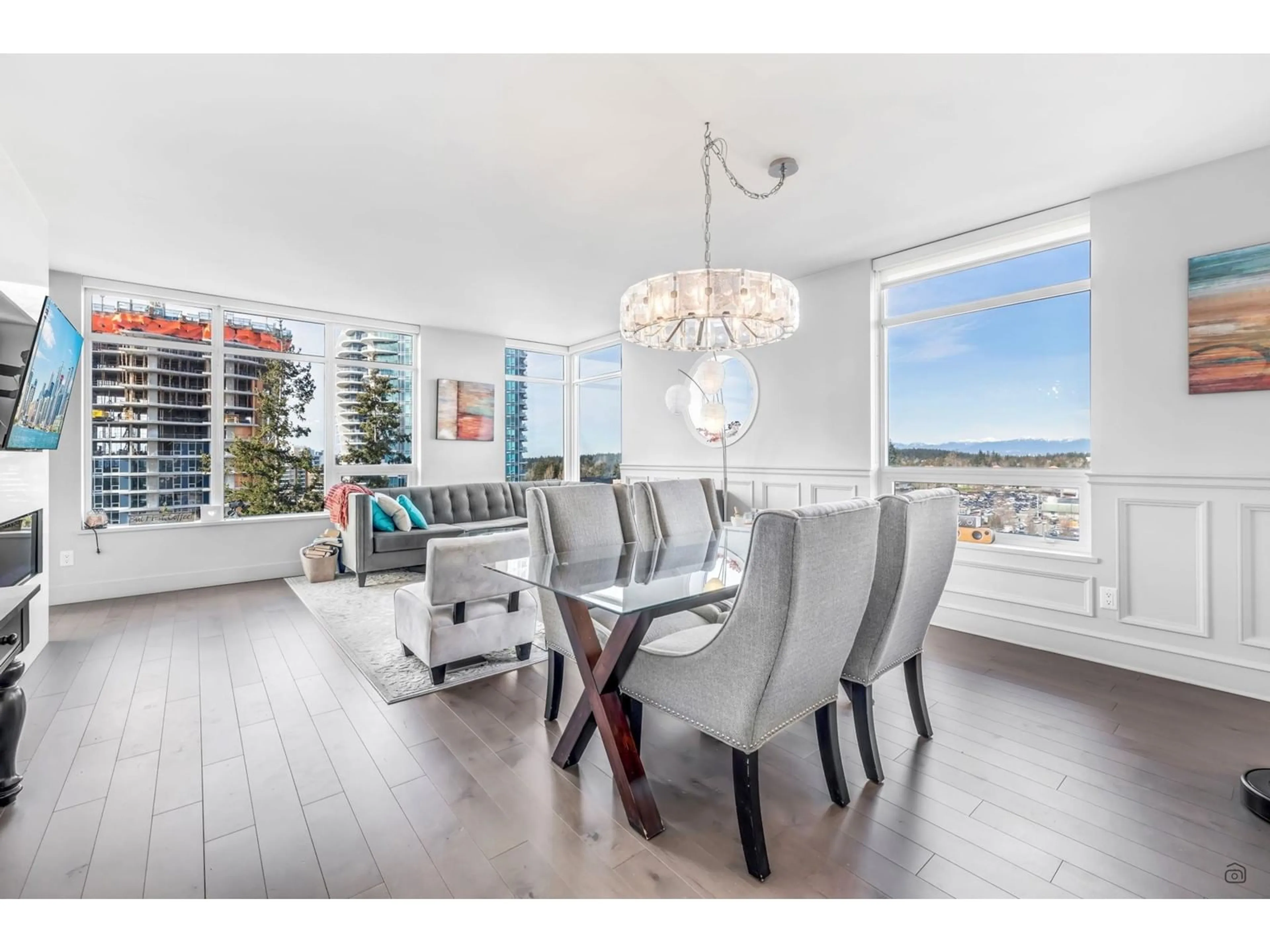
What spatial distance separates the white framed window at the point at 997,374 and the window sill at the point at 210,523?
522 centimetres

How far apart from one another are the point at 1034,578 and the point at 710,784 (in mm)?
2592

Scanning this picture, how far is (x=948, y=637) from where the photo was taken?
348 centimetres

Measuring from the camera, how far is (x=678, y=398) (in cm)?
516

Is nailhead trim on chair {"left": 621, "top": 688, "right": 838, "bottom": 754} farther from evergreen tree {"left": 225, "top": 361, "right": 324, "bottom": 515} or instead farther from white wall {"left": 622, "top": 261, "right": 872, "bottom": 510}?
evergreen tree {"left": 225, "top": 361, "right": 324, "bottom": 515}

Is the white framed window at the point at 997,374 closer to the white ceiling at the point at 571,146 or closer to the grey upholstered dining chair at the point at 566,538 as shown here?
the white ceiling at the point at 571,146

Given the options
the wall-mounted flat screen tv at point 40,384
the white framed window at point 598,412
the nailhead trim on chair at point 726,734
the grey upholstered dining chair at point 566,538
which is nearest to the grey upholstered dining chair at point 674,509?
the grey upholstered dining chair at point 566,538

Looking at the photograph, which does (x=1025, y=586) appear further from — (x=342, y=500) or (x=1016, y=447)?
(x=342, y=500)

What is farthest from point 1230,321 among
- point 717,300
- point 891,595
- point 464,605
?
point 464,605

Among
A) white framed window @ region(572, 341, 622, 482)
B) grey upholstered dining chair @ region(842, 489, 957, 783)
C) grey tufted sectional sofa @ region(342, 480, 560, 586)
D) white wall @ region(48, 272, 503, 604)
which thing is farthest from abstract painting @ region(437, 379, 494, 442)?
grey upholstered dining chair @ region(842, 489, 957, 783)

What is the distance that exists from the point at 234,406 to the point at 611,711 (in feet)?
16.5

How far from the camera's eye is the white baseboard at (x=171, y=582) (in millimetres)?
4234

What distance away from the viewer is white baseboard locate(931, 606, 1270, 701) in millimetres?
2625

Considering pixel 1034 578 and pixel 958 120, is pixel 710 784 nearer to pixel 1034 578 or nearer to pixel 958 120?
pixel 1034 578

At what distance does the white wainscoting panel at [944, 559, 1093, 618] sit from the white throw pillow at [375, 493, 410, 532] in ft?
14.1
